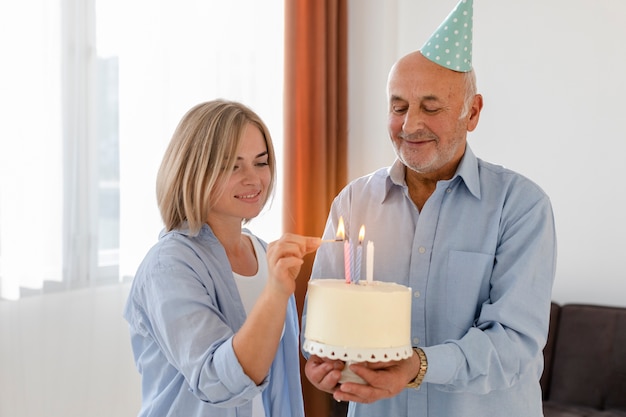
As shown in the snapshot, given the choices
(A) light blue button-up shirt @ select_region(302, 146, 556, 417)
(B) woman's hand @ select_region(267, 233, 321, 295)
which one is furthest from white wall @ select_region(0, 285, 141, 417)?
(B) woman's hand @ select_region(267, 233, 321, 295)

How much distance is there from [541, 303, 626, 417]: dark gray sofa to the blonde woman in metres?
1.76

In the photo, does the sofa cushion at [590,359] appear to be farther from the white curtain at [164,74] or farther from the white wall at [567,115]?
the white curtain at [164,74]

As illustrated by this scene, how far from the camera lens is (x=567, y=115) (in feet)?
11.0

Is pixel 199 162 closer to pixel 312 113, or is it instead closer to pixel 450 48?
pixel 450 48

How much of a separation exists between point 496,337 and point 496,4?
8.23 feet

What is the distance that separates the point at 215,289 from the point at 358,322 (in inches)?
19.1

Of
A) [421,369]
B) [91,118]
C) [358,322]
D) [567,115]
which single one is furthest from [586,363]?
[91,118]

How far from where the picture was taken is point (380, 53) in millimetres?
3873

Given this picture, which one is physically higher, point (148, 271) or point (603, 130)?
point (603, 130)

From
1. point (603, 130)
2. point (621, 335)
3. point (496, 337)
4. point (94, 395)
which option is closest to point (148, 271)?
point (496, 337)

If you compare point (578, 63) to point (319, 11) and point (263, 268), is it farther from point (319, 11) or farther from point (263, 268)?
point (263, 268)

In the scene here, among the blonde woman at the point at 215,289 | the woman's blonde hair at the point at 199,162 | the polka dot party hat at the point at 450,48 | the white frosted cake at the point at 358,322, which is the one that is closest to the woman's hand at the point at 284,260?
the blonde woman at the point at 215,289

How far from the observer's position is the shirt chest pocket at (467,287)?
1.63 m

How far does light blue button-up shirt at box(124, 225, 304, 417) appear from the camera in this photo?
1.40m
